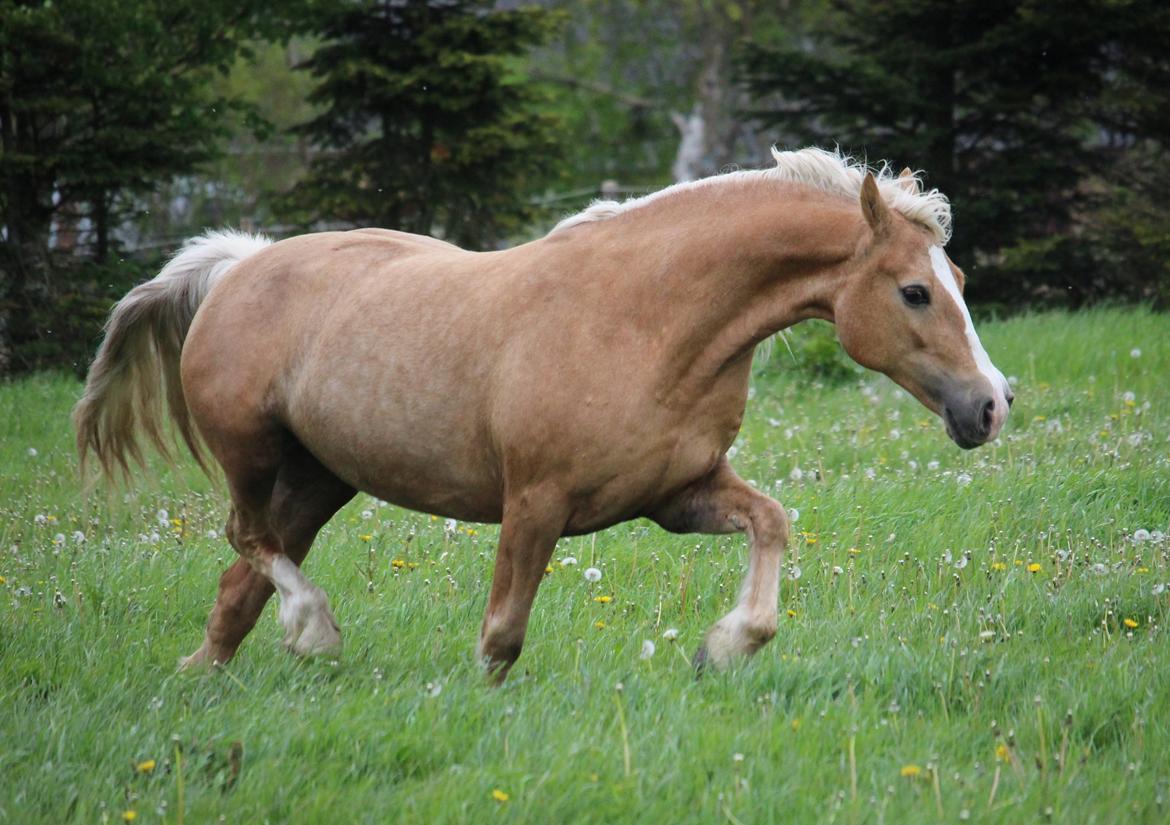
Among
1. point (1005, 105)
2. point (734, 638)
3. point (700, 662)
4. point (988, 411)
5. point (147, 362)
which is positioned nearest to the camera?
point (988, 411)

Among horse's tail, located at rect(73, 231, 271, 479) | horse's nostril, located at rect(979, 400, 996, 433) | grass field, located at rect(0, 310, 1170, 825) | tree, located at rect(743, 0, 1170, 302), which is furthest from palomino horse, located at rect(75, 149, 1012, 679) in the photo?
tree, located at rect(743, 0, 1170, 302)

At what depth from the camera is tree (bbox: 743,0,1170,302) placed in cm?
1481

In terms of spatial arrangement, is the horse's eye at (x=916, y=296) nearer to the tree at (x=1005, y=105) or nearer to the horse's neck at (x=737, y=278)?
the horse's neck at (x=737, y=278)

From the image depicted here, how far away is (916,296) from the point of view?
14.8 ft

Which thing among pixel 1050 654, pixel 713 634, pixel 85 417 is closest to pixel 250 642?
pixel 85 417

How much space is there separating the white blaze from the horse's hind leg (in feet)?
9.04

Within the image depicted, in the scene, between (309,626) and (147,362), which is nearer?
(309,626)

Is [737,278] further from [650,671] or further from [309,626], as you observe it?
[309,626]

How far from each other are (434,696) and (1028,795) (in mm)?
1822

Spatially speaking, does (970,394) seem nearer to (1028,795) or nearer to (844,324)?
(844,324)

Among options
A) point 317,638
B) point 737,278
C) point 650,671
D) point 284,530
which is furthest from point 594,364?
point 284,530

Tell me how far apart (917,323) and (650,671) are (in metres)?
1.57

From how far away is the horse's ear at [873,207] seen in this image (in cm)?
443

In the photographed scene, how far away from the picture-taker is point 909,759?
401 cm
